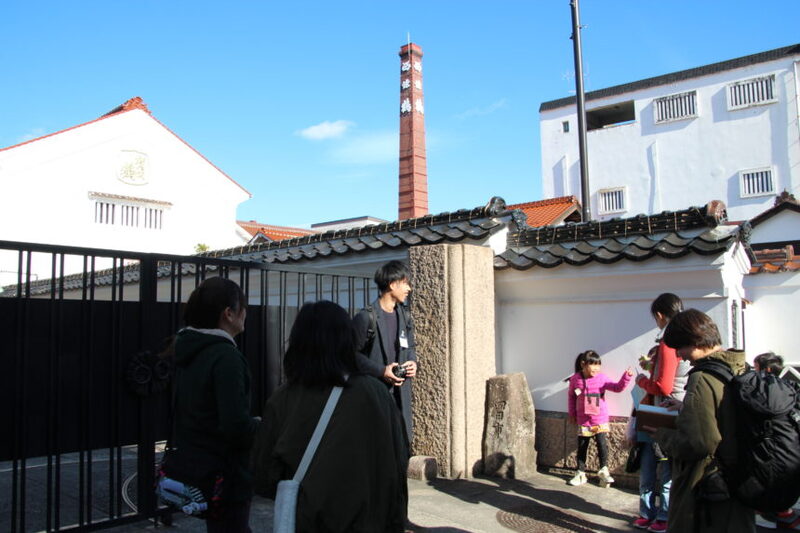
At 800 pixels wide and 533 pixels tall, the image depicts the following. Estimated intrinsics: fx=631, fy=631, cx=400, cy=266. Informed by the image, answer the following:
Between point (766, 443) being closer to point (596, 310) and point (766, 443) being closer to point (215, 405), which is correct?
point (215, 405)

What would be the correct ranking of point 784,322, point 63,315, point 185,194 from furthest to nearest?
point 185,194 → point 784,322 → point 63,315

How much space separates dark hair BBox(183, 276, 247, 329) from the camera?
2.91 meters

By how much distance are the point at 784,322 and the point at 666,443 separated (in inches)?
282

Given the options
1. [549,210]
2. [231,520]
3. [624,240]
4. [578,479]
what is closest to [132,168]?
[549,210]

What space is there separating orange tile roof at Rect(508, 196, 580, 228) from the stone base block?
405 inches

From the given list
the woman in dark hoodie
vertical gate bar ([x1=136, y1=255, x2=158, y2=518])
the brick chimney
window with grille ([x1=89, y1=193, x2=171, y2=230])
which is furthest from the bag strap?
the brick chimney

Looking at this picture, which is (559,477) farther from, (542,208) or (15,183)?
(15,183)

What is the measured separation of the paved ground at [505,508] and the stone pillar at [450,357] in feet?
1.15

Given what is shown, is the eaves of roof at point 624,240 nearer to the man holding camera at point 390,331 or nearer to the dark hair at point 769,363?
the dark hair at point 769,363

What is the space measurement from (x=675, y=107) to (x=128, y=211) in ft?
79.8

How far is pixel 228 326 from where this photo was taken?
2988 mm

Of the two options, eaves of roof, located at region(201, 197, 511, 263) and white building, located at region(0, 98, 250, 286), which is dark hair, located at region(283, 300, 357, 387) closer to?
eaves of roof, located at region(201, 197, 511, 263)

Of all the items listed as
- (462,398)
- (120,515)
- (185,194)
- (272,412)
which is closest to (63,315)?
(120,515)

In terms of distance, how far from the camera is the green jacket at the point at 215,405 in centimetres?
272
